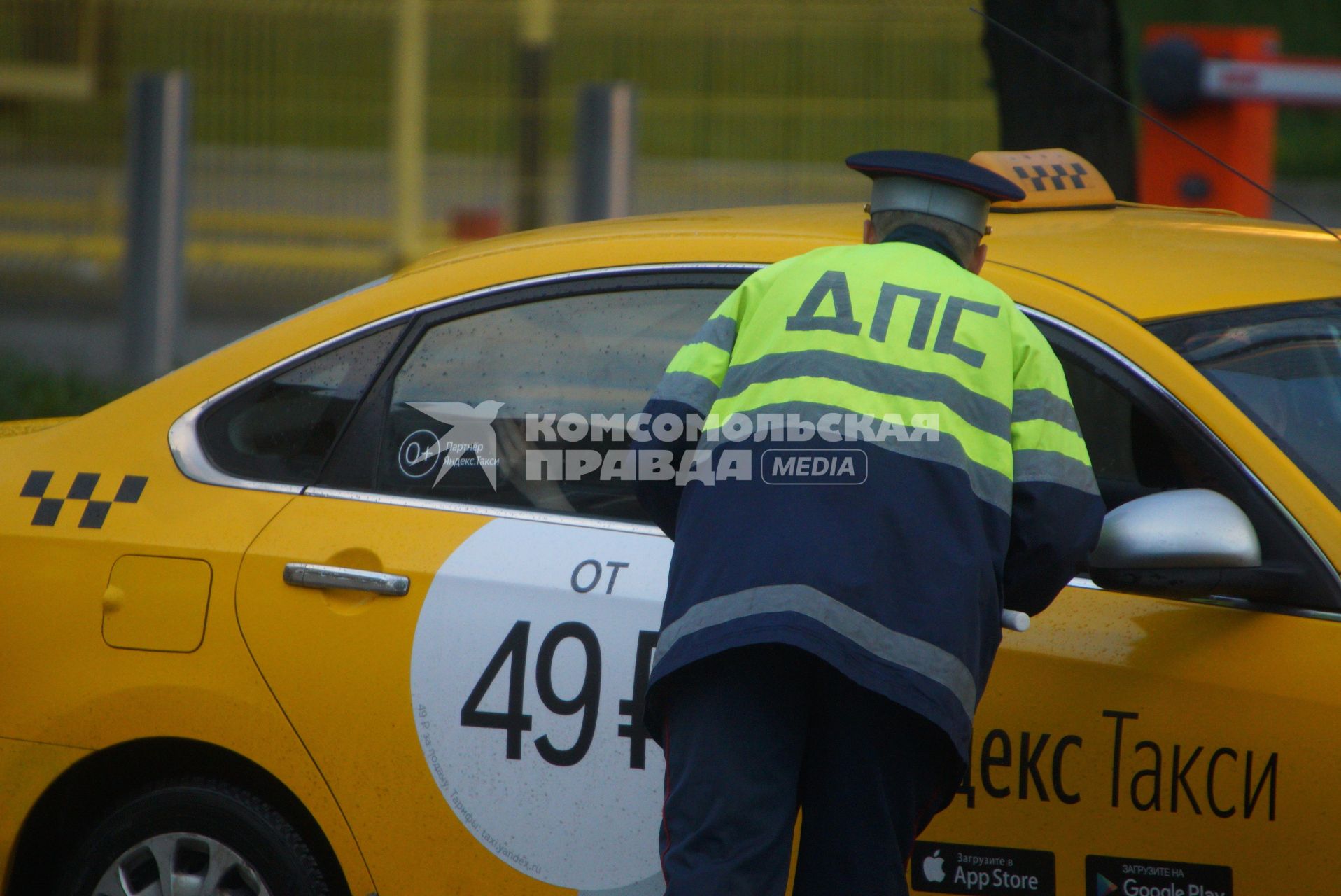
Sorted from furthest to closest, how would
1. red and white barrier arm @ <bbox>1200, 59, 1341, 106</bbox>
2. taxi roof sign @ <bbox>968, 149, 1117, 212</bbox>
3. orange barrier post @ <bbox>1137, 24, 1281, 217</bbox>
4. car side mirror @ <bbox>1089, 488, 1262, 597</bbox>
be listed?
orange barrier post @ <bbox>1137, 24, 1281, 217</bbox> < red and white barrier arm @ <bbox>1200, 59, 1341, 106</bbox> < taxi roof sign @ <bbox>968, 149, 1117, 212</bbox> < car side mirror @ <bbox>1089, 488, 1262, 597</bbox>

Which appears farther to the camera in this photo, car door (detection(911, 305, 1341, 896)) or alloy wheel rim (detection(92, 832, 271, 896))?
alloy wheel rim (detection(92, 832, 271, 896))

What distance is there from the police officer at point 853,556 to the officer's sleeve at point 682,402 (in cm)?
1

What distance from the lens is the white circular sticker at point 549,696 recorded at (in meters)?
2.66

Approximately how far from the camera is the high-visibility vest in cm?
217

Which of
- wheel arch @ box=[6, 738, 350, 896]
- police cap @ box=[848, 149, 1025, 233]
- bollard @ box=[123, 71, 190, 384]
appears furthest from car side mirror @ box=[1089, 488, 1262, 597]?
bollard @ box=[123, 71, 190, 384]

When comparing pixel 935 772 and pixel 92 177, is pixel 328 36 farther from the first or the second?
pixel 935 772

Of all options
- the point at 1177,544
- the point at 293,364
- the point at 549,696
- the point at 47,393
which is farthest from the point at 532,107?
the point at 1177,544

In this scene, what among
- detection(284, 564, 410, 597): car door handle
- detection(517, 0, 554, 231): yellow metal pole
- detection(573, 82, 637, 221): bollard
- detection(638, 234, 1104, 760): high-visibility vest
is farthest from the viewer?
detection(517, 0, 554, 231): yellow metal pole

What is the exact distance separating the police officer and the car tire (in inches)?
34.4

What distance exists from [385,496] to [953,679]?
3.80ft

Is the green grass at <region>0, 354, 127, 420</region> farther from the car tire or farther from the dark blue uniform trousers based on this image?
the dark blue uniform trousers

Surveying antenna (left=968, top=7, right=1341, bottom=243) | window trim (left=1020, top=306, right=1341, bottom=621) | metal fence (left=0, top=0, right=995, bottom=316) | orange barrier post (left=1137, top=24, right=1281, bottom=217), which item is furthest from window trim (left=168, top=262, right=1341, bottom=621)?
metal fence (left=0, top=0, right=995, bottom=316)

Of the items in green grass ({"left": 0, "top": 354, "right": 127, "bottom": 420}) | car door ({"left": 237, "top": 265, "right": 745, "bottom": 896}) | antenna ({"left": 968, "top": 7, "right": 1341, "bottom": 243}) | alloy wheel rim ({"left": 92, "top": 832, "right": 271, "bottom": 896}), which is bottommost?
alloy wheel rim ({"left": 92, "top": 832, "right": 271, "bottom": 896})

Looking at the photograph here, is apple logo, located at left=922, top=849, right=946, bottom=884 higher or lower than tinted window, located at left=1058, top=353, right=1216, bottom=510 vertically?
lower
